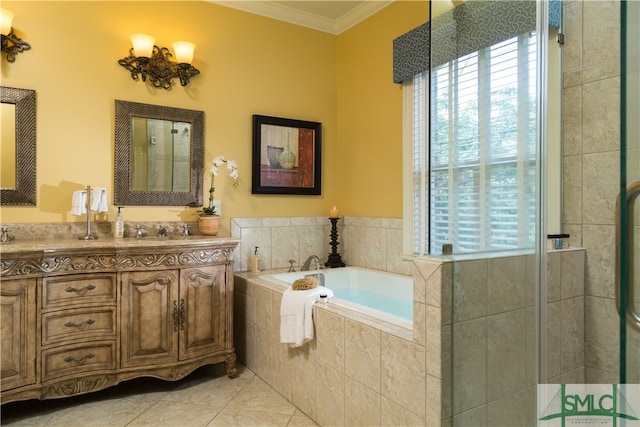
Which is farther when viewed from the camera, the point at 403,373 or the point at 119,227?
the point at 119,227

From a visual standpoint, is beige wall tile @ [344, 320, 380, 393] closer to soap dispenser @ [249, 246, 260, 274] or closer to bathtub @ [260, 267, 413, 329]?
bathtub @ [260, 267, 413, 329]

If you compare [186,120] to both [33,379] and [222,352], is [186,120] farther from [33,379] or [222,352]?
[33,379]

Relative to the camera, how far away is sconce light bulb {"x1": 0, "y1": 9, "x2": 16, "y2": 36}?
2529mm

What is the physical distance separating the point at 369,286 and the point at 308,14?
240cm

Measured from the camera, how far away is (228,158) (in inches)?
134

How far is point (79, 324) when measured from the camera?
2432mm

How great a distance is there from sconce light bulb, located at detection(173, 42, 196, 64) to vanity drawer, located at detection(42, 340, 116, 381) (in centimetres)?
199

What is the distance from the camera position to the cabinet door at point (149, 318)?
100 inches

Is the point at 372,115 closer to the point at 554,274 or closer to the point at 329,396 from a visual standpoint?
the point at 554,274

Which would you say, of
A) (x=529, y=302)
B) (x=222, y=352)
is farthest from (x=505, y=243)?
(x=222, y=352)

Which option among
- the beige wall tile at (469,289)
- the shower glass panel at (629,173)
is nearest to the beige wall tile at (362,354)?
the beige wall tile at (469,289)

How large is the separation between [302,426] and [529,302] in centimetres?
138

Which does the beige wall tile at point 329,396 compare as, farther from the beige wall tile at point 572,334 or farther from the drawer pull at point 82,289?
the drawer pull at point 82,289

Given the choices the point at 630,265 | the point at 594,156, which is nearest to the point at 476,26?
the point at 594,156
